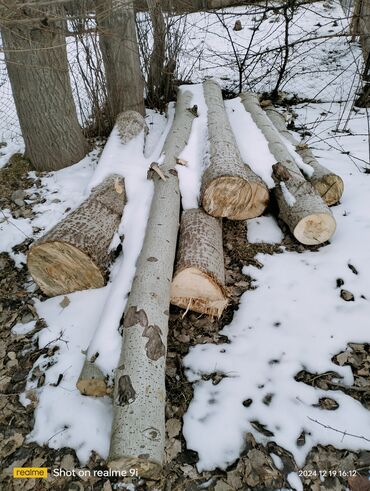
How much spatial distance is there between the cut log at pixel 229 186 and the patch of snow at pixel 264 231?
3.2 inches

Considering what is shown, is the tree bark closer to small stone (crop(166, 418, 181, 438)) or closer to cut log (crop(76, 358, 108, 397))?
cut log (crop(76, 358, 108, 397))

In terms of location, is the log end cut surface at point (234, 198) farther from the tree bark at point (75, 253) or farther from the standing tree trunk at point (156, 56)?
the standing tree trunk at point (156, 56)

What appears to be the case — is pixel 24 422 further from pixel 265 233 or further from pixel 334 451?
pixel 265 233

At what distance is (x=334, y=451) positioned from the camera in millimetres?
1825

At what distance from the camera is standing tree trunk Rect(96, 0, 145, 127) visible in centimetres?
424

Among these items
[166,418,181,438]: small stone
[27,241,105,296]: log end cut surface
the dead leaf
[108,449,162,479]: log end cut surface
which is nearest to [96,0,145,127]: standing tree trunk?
[27,241,105,296]: log end cut surface

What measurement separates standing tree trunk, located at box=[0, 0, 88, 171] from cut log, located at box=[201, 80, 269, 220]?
1555 millimetres

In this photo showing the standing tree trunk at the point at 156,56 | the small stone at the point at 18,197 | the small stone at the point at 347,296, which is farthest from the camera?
the standing tree trunk at the point at 156,56

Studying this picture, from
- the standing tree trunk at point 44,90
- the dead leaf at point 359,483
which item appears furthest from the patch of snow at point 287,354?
the standing tree trunk at point 44,90

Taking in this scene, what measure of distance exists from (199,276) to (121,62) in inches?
133

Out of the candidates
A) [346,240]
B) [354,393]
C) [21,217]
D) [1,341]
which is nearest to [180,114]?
[21,217]

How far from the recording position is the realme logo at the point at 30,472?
1819mm

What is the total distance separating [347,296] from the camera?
2543 mm

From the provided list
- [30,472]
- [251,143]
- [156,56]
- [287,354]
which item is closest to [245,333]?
[287,354]
